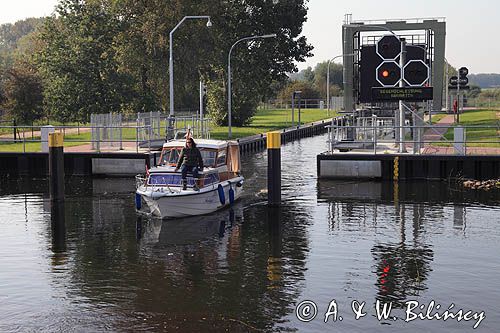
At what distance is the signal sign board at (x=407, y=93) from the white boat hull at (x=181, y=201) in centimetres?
1573

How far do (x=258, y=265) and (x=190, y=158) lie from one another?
805 cm

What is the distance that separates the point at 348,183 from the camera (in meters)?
35.5

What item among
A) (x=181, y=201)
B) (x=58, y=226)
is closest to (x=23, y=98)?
(x=58, y=226)

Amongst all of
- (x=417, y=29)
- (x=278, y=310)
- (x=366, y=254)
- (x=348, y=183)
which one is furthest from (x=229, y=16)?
(x=278, y=310)

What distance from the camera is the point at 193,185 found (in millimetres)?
26328

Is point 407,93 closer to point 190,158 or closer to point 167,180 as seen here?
point 190,158

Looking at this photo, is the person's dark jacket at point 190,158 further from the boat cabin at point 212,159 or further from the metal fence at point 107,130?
the metal fence at point 107,130

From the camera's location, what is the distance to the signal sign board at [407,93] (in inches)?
1551

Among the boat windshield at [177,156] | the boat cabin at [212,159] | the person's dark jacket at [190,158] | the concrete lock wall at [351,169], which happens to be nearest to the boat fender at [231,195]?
the boat cabin at [212,159]

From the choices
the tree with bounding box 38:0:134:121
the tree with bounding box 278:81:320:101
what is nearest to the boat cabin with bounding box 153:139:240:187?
the tree with bounding box 38:0:134:121

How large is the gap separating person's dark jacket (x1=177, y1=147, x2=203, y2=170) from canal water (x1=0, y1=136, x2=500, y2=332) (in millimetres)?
1960

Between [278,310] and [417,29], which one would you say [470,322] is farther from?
[417,29]

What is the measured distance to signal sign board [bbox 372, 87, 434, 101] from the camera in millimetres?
39406

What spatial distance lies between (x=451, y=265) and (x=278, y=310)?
19.2ft
